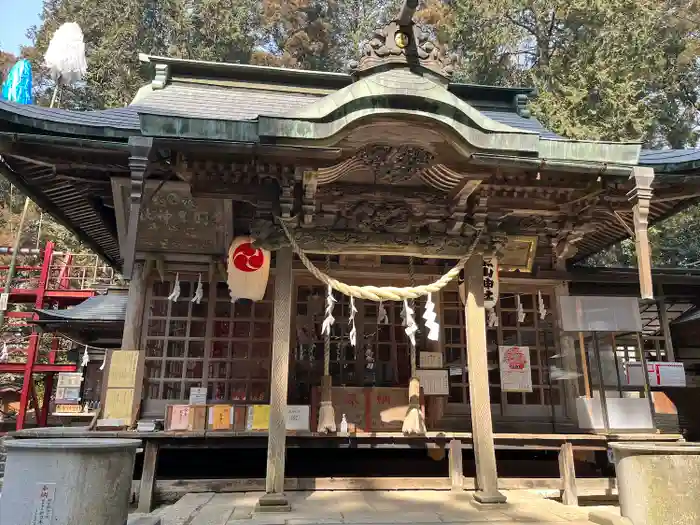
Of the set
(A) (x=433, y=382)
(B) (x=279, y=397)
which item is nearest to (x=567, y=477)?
(A) (x=433, y=382)

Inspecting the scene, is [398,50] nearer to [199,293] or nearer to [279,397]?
[279,397]

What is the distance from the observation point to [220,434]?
6848 millimetres

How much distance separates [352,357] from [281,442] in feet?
9.60

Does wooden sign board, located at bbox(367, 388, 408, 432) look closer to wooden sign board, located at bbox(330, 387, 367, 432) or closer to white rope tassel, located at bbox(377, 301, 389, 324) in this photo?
wooden sign board, located at bbox(330, 387, 367, 432)

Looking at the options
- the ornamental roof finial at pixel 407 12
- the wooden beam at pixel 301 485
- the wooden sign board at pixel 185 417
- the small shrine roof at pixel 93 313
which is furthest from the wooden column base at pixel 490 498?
the small shrine roof at pixel 93 313

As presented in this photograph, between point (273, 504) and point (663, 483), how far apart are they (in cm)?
405

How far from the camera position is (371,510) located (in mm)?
5887

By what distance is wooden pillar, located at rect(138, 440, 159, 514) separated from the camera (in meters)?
6.69

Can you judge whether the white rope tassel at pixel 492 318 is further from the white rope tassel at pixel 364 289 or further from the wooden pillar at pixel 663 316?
the wooden pillar at pixel 663 316

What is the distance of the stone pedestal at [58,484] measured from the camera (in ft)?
12.0

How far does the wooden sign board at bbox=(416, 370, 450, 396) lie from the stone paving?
1.54m

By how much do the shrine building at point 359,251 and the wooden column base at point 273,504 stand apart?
0.03 metres

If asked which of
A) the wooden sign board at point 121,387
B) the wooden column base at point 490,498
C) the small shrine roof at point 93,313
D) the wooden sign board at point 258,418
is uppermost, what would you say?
the small shrine roof at point 93,313

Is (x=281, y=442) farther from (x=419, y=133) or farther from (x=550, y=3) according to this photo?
(x=550, y=3)
